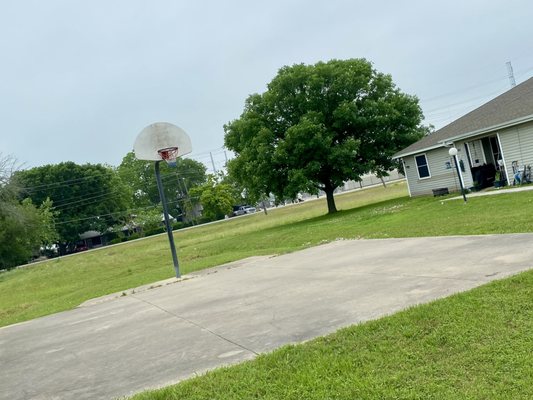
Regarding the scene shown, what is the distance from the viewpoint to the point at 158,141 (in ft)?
43.0

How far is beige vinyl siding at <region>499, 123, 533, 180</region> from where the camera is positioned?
1944 centimetres

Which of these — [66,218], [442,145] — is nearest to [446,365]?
[442,145]

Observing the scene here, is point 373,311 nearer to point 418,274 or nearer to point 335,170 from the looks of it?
point 418,274

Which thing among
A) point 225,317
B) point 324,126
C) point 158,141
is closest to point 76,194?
point 324,126

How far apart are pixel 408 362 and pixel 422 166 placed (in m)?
25.4

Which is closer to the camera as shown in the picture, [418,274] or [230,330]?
[230,330]

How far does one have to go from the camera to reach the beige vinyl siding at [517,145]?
19438 millimetres

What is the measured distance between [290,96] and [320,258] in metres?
21.5

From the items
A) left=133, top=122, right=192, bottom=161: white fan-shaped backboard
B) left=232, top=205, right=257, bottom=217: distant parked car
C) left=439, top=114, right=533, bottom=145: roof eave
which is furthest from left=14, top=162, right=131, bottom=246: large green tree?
left=133, top=122, right=192, bottom=161: white fan-shaped backboard

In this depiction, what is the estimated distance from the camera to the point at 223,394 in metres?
3.72

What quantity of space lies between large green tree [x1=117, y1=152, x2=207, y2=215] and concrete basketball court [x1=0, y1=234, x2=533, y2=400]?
92.7m

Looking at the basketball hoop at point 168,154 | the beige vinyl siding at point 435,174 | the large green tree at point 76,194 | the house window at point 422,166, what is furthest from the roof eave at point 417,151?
the large green tree at point 76,194

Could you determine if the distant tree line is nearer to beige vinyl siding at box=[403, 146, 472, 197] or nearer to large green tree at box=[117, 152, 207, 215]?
large green tree at box=[117, 152, 207, 215]

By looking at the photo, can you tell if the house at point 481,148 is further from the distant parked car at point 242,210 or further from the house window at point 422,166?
the distant parked car at point 242,210
